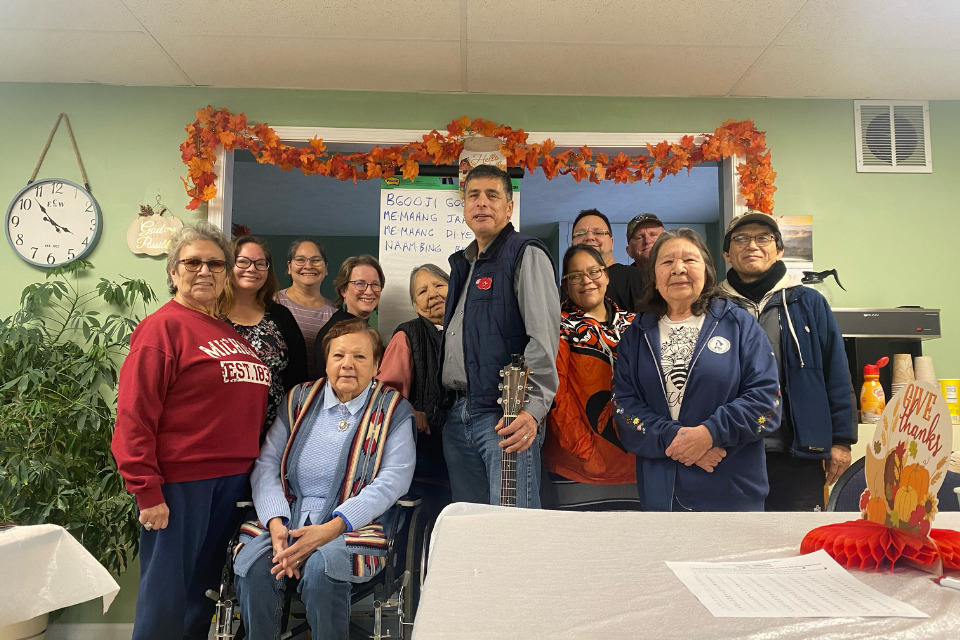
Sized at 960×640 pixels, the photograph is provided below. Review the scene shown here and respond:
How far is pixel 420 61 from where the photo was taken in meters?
3.10

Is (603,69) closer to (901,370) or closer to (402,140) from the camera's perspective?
(402,140)

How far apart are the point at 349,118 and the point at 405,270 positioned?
→ 0.77m

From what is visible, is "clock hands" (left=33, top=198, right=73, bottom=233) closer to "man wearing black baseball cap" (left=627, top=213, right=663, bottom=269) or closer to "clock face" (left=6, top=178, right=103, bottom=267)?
"clock face" (left=6, top=178, right=103, bottom=267)

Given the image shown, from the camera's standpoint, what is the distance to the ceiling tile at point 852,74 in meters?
3.02

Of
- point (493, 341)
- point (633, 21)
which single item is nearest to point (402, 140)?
point (633, 21)

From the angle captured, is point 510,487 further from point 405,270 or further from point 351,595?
point 405,270

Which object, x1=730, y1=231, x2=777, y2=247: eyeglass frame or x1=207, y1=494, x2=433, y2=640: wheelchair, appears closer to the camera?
x1=207, y1=494, x2=433, y2=640: wheelchair

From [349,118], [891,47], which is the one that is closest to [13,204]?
[349,118]

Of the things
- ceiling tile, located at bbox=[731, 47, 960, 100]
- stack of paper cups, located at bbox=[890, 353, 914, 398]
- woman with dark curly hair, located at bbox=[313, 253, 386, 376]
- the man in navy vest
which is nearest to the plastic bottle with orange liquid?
stack of paper cups, located at bbox=[890, 353, 914, 398]

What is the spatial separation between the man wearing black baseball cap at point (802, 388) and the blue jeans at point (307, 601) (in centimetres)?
149

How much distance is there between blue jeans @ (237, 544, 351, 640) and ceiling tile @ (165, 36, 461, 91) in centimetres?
204

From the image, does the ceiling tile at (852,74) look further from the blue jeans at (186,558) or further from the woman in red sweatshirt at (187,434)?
the blue jeans at (186,558)

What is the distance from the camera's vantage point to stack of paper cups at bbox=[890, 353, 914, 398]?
3.04m

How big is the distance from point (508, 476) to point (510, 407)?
0.21 metres
